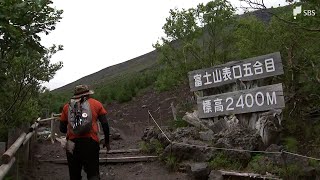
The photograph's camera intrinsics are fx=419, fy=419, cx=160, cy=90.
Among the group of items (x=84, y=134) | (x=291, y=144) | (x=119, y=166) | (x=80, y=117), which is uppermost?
(x=80, y=117)

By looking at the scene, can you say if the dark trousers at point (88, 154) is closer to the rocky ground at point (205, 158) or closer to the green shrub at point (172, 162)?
the rocky ground at point (205, 158)

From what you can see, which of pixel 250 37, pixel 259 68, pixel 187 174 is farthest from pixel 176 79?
pixel 187 174

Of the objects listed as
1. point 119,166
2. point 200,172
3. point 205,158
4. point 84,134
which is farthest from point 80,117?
point 119,166

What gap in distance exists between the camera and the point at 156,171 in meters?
8.41

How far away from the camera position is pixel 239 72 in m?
8.95

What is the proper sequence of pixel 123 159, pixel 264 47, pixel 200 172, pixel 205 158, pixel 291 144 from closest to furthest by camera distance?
pixel 200 172
pixel 291 144
pixel 205 158
pixel 123 159
pixel 264 47

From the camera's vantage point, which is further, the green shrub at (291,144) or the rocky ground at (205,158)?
the green shrub at (291,144)

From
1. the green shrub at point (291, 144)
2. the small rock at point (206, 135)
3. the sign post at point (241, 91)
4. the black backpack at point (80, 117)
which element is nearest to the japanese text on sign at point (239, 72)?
the sign post at point (241, 91)

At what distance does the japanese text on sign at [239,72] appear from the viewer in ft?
27.5

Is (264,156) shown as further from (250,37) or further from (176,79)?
(176,79)

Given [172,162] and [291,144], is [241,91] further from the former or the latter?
[172,162]

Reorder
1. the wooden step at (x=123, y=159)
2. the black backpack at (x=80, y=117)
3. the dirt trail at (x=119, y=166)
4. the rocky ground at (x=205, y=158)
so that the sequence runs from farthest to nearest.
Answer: the wooden step at (x=123, y=159), the dirt trail at (x=119, y=166), the rocky ground at (x=205, y=158), the black backpack at (x=80, y=117)

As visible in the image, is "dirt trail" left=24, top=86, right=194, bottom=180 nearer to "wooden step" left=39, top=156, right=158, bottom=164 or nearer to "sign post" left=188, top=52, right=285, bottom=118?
"wooden step" left=39, top=156, right=158, bottom=164

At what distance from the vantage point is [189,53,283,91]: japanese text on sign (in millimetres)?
8375
